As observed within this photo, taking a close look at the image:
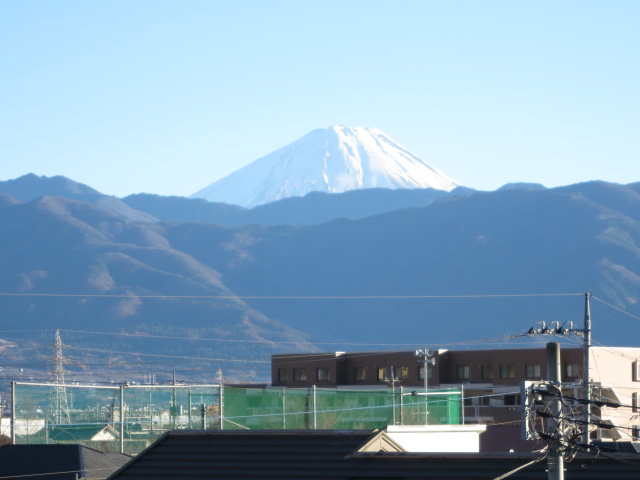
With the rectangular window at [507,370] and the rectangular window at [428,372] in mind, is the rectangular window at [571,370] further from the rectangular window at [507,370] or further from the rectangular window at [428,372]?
the rectangular window at [428,372]

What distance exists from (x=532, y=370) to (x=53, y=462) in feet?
212

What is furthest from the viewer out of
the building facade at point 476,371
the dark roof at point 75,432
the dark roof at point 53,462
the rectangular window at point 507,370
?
the rectangular window at point 507,370

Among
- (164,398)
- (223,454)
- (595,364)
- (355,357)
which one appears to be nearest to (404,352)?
(355,357)

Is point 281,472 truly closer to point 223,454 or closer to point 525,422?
point 223,454

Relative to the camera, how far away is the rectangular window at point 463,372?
8949 cm

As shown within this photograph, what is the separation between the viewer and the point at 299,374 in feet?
327

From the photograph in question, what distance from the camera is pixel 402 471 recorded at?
51.1 feet

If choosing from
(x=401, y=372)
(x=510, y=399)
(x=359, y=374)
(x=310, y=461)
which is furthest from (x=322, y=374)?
(x=310, y=461)

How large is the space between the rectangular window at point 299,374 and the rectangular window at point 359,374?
4.23m

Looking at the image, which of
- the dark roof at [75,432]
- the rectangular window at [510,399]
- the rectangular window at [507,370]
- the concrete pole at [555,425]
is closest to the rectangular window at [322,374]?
the rectangular window at [507,370]

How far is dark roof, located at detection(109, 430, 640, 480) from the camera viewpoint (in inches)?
597

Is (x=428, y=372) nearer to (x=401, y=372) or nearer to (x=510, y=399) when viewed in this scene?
(x=401, y=372)

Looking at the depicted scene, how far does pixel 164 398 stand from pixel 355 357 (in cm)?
5776

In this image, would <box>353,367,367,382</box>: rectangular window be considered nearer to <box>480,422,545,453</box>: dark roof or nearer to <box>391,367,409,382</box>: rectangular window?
<box>391,367,409,382</box>: rectangular window
